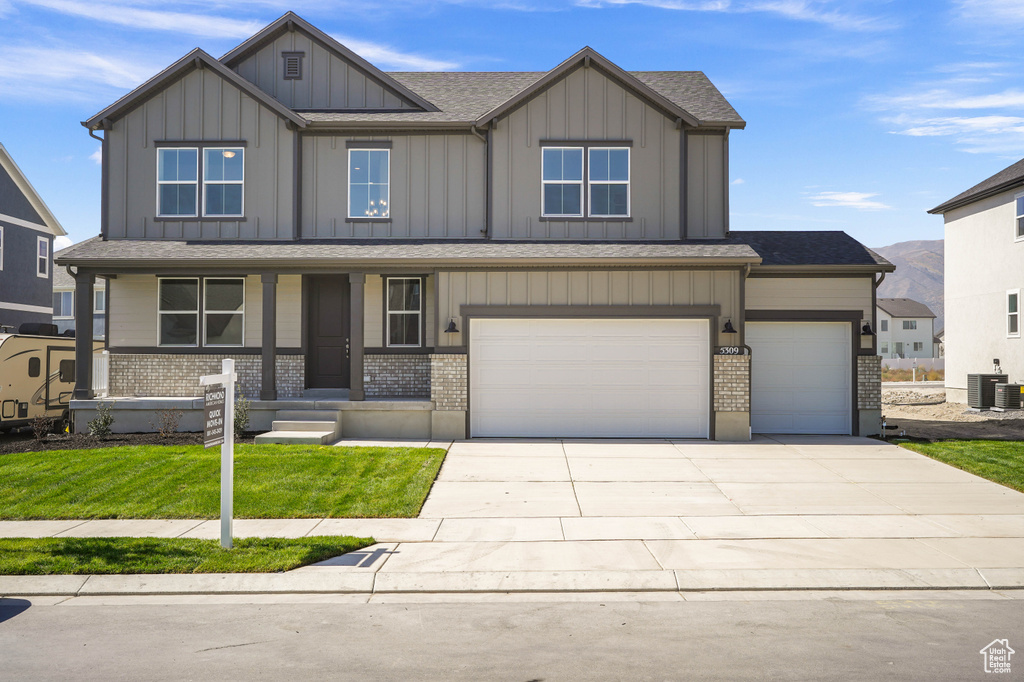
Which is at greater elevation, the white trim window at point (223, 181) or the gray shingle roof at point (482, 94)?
the gray shingle roof at point (482, 94)

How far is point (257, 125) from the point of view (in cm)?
1664

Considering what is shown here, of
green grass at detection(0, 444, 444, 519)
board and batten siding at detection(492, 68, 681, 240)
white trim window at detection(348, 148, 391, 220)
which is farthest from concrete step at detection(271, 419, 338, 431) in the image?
board and batten siding at detection(492, 68, 681, 240)

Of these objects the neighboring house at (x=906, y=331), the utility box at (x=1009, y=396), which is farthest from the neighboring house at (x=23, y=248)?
the neighboring house at (x=906, y=331)

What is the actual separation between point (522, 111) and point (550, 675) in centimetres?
1342

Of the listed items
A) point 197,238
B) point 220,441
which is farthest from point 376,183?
point 220,441

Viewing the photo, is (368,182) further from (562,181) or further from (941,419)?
(941,419)

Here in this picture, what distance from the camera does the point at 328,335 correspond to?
1722 cm

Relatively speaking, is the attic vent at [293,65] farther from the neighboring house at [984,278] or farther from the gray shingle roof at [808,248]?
the neighboring house at [984,278]

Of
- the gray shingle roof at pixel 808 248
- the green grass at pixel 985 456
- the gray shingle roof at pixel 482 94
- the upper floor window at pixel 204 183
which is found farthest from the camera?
the upper floor window at pixel 204 183

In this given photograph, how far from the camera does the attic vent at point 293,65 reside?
17578 millimetres

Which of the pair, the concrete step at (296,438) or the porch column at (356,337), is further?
the porch column at (356,337)

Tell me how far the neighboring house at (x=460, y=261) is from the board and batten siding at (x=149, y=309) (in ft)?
0.17

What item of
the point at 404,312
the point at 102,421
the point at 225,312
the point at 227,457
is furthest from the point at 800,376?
the point at 102,421

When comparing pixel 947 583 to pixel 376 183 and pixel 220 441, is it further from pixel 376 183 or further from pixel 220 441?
pixel 376 183
